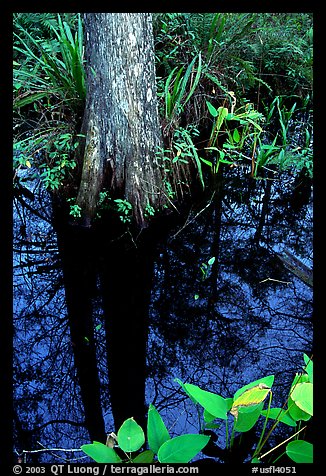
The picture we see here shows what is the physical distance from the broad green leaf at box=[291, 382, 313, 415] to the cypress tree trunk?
1876 millimetres

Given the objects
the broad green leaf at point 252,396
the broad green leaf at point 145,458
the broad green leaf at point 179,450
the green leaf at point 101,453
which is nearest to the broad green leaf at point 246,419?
the broad green leaf at point 252,396

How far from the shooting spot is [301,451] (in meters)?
1.61

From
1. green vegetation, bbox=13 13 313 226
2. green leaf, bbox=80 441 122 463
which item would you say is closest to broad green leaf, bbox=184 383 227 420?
green leaf, bbox=80 441 122 463

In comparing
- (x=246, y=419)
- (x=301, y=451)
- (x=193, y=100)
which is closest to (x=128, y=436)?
(x=246, y=419)

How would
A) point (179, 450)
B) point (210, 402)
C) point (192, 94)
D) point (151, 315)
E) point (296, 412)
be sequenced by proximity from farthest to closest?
point (192, 94), point (151, 315), point (296, 412), point (210, 402), point (179, 450)

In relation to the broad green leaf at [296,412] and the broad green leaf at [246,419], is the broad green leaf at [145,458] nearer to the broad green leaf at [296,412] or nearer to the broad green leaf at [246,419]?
the broad green leaf at [246,419]

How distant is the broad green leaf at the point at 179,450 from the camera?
1.56 m

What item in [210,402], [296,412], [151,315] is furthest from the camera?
[151,315]

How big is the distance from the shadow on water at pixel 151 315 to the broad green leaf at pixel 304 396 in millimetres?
469

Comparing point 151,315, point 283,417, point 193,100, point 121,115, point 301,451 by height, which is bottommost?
point 301,451

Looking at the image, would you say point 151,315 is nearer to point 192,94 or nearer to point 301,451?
point 301,451

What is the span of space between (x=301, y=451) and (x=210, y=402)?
354 mm
